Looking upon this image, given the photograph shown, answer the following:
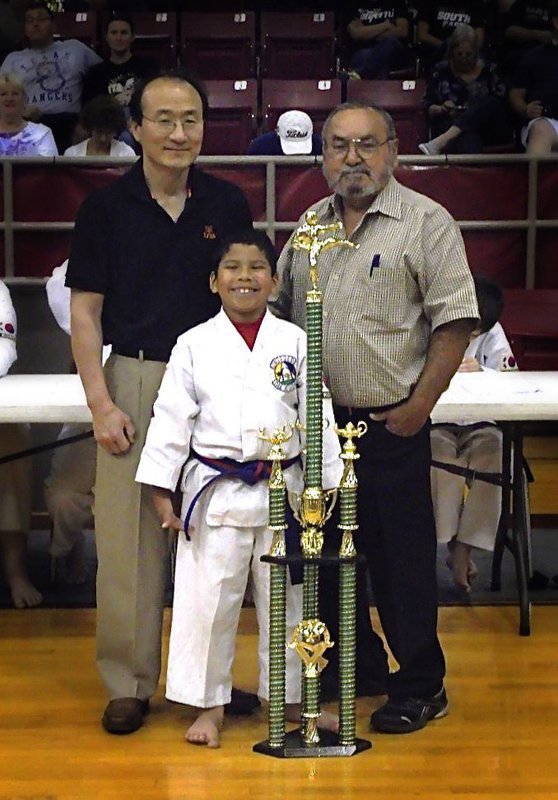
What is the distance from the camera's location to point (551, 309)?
653cm

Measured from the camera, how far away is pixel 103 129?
6.83m

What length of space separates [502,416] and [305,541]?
109 cm

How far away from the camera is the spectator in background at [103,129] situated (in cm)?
682

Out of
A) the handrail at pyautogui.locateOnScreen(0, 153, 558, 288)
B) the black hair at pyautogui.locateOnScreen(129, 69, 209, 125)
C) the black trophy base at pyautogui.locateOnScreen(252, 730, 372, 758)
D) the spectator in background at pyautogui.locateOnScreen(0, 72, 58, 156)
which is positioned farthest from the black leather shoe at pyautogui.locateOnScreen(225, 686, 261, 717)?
the spectator in background at pyautogui.locateOnScreen(0, 72, 58, 156)

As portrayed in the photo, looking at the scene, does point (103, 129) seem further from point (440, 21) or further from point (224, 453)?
point (224, 453)

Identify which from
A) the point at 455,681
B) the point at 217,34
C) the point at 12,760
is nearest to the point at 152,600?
the point at 12,760

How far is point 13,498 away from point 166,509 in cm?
147

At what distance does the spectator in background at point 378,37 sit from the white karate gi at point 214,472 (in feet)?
19.3

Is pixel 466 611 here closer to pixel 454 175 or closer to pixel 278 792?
pixel 278 792

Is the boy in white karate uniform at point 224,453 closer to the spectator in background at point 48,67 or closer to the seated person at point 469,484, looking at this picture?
the seated person at point 469,484

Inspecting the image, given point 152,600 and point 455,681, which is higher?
point 152,600

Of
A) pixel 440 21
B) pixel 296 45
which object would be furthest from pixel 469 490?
pixel 440 21

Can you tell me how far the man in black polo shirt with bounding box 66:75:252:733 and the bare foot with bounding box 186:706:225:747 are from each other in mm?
163

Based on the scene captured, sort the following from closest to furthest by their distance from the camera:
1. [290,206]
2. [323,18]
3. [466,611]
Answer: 1. [466,611]
2. [290,206]
3. [323,18]
